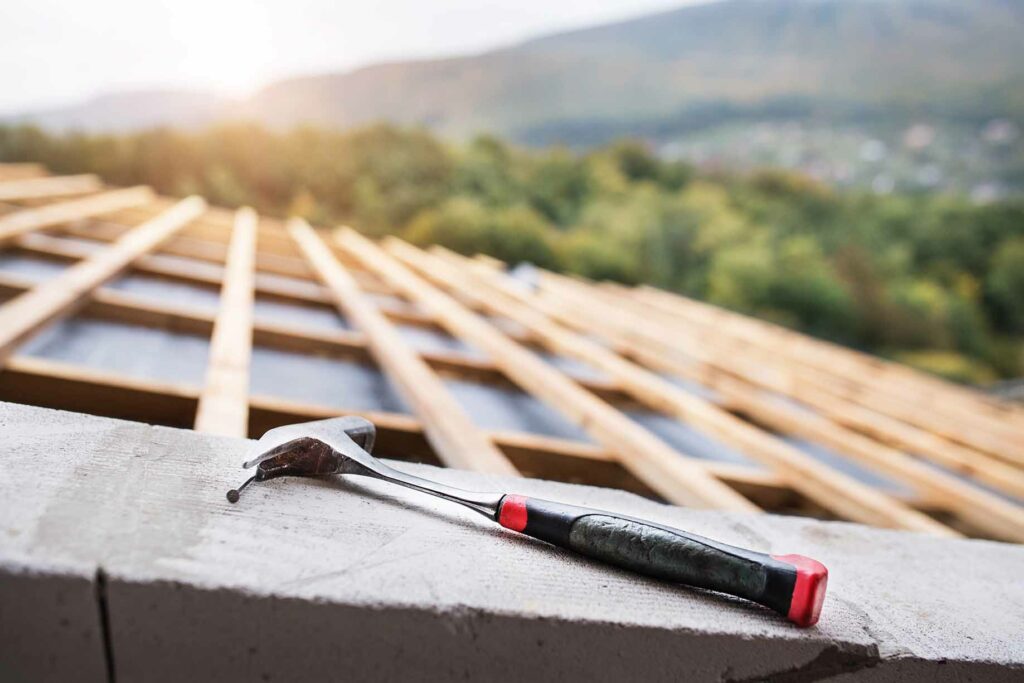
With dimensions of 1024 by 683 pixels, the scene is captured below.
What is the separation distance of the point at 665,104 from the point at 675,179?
12268mm

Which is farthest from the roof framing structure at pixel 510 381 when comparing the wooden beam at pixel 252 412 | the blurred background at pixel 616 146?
the blurred background at pixel 616 146

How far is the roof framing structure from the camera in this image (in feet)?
4.76

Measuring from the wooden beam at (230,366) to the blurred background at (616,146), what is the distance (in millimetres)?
6751

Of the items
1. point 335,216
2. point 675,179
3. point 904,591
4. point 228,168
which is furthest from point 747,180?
point 904,591

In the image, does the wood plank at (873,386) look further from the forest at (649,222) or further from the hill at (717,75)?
the hill at (717,75)

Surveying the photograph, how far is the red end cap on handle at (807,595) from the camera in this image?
2.35 feet

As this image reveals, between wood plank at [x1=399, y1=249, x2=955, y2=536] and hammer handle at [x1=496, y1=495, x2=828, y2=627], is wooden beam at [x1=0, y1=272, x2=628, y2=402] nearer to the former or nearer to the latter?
wood plank at [x1=399, y1=249, x2=955, y2=536]

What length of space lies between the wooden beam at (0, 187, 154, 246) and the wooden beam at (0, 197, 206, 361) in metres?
0.30

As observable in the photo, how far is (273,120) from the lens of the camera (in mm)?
21156

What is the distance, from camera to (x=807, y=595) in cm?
72

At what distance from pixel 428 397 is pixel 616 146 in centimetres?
3108

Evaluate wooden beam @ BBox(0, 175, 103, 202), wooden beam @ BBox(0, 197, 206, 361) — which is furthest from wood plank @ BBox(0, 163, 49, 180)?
wooden beam @ BBox(0, 197, 206, 361)

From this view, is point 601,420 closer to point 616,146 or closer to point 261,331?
point 261,331

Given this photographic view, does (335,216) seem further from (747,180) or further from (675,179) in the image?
(747,180)
